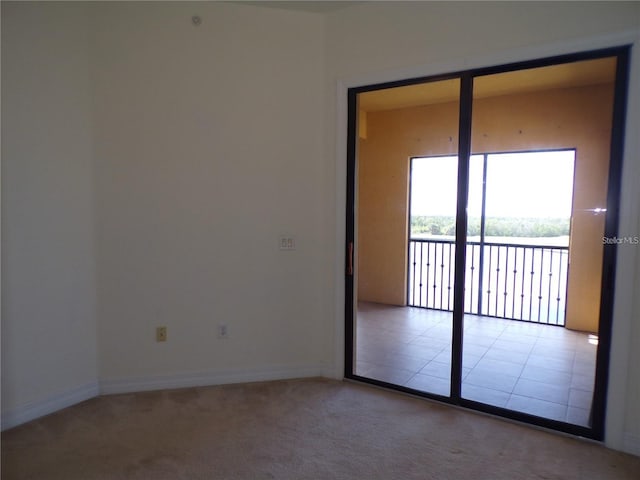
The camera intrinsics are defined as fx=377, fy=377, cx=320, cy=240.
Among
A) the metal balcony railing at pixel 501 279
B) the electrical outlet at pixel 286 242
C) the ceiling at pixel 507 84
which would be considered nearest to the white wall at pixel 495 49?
the ceiling at pixel 507 84

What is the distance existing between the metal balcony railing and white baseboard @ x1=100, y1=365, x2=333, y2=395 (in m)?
1.42

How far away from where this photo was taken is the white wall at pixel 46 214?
2344mm

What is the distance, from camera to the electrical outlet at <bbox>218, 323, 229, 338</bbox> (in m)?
3.04

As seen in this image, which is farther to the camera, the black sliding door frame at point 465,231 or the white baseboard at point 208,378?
the white baseboard at point 208,378

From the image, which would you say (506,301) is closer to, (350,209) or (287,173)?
(350,209)

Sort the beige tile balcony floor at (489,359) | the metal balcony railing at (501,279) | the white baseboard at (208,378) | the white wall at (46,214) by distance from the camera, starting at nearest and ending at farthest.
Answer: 1. the white wall at (46,214)
2. the beige tile balcony floor at (489,359)
3. the white baseboard at (208,378)
4. the metal balcony railing at (501,279)

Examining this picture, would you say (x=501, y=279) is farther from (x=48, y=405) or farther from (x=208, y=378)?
(x=48, y=405)

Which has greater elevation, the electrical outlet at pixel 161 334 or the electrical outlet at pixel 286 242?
the electrical outlet at pixel 286 242

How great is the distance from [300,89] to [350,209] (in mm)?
1045

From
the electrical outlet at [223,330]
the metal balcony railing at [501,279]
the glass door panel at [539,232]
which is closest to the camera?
the glass door panel at [539,232]

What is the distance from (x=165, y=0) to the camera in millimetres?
2773

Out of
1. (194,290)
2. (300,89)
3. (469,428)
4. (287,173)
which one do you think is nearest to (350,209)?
(287,173)

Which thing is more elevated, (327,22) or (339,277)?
(327,22)

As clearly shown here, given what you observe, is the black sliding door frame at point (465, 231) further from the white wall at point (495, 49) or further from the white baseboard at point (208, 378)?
the white baseboard at point (208, 378)
